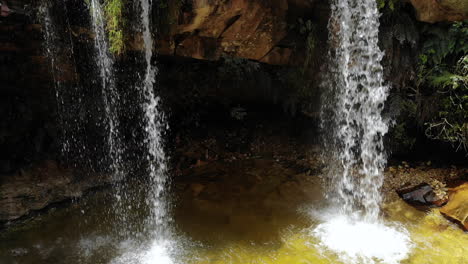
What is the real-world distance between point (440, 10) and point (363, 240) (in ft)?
13.2

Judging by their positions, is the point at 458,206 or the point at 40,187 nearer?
the point at 458,206

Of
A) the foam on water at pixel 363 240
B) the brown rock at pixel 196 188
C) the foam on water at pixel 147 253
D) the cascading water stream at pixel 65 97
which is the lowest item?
the foam on water at pixel 147 253

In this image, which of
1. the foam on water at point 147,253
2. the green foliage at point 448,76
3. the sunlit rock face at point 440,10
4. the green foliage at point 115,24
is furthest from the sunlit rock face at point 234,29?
the foam on water at point 147,253

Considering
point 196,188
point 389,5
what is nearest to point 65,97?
point 196,188

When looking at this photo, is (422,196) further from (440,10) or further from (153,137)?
(153,137)

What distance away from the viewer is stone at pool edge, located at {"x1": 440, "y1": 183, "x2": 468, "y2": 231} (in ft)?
15.4

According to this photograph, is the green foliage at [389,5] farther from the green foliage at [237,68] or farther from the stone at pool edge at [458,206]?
the stone at pool edge at [458,206]

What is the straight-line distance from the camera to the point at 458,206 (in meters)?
4.90

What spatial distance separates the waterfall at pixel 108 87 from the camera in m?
4.78

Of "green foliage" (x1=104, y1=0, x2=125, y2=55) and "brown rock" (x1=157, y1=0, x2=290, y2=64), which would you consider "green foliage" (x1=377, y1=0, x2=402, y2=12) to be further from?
"green foliage" (x1=104, y1=0, x2=125, y2=55)

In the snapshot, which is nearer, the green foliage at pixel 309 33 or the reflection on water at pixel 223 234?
the reflection on water at pixel 223 234

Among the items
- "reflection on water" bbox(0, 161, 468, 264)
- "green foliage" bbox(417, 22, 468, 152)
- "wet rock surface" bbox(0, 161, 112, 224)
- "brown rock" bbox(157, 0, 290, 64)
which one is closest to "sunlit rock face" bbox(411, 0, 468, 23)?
"green foliage" bbox(417, 22, 468, 152)

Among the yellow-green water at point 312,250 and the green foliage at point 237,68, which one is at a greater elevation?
the green foliage at point 237,68

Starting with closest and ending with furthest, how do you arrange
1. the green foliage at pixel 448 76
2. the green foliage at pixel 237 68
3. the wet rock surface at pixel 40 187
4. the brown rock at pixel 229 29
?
the brown rock at pixel 229 29
the wet rock surface at pixel 40 187
the green foliage at pixel 448 76
the green foliage at pixel 237 68
